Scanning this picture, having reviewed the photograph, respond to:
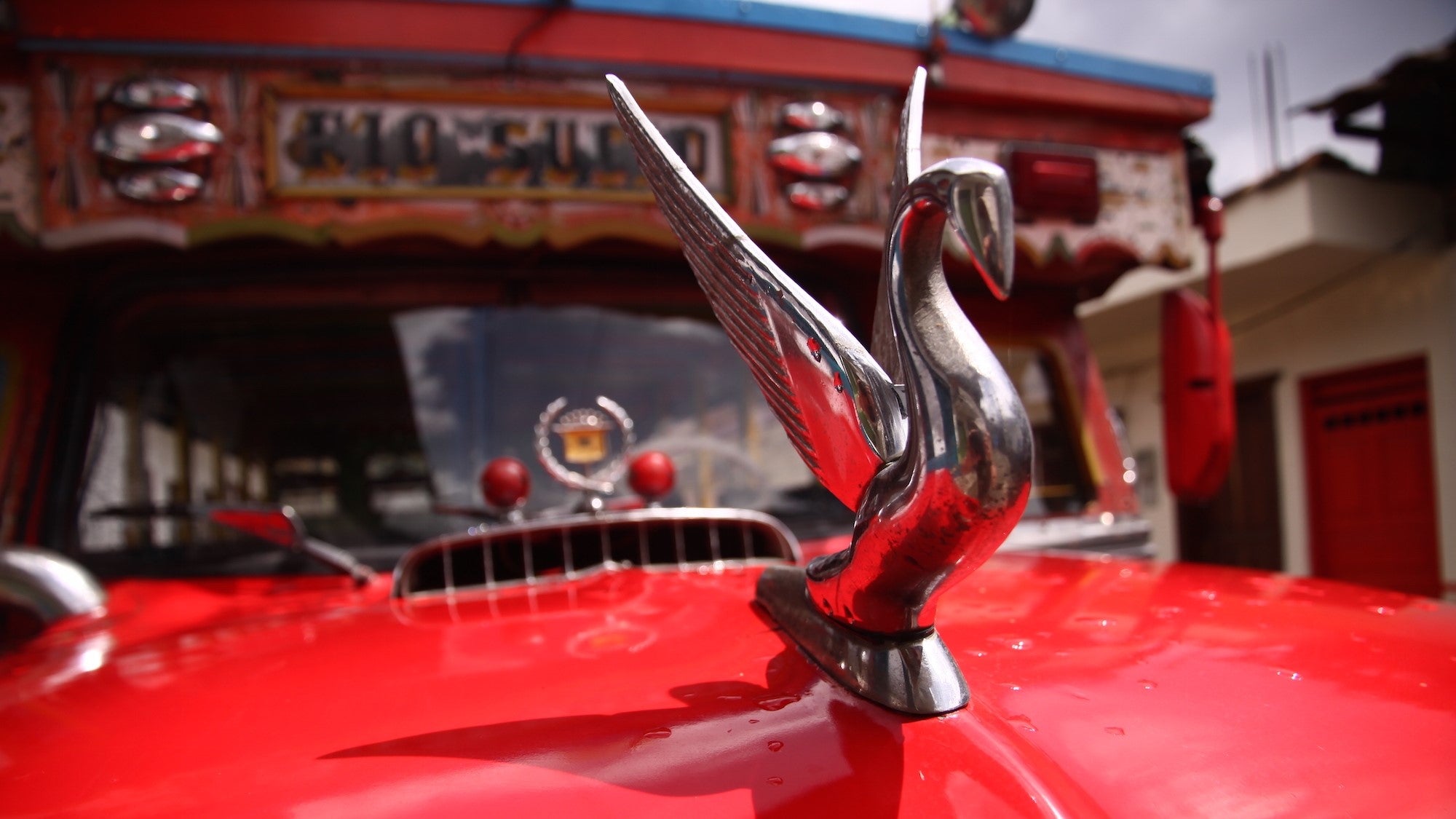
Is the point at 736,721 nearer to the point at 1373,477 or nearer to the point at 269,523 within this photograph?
the point at 269,523

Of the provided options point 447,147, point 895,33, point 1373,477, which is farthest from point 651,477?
point 1373,477

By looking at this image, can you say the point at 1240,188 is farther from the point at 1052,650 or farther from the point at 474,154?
the point at 1052,650

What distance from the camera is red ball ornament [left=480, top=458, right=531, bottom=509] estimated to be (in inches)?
65.0

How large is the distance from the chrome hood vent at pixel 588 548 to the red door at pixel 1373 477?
6855 millimetres

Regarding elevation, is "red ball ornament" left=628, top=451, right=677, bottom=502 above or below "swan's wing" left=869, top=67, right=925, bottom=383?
below

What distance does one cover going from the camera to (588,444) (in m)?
1.72

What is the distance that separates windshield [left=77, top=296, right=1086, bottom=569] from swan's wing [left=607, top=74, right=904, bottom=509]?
109 centimetres

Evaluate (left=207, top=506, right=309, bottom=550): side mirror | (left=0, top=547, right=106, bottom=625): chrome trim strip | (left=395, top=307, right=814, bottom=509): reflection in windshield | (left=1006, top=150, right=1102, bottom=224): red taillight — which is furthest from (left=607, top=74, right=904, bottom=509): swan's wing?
(left=1006, top=150, right=1102, bottom=224): red taillight

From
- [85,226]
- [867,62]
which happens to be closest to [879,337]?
[867,62]

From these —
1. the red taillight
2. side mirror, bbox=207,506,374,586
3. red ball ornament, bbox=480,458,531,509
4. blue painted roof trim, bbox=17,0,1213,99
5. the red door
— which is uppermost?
blue painted roof trim, bbox=17,0,1213,99

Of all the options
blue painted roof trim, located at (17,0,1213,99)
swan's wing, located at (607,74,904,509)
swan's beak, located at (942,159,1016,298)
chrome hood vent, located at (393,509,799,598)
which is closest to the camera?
swan's beak, located at (942,159,1016,298)

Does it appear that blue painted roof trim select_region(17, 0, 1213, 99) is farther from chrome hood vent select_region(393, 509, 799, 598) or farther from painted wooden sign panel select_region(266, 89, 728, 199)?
chrome hood vent select_region(393, 509, 799, 598)

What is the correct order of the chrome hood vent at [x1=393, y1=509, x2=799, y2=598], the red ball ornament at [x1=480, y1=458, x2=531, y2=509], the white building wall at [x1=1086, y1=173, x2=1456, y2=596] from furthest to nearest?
the white building wall at [x1=1086, y1=173, x2=1456, y2=596]
the red ball ornament at [x1=480, y1=458, x2=531, y2=509]
the chrome hood vent at [x1=393, y1=509, x2=799, y2=598]

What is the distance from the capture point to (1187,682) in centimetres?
89
